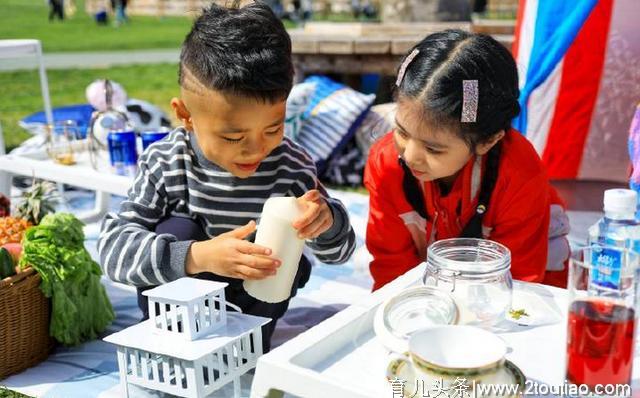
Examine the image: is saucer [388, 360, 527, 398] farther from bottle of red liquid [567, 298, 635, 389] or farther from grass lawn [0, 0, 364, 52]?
grass lawn [0, 0, 364, 52]

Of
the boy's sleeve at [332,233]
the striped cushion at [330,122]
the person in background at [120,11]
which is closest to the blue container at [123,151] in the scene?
the boy's sleeve at [332,233]

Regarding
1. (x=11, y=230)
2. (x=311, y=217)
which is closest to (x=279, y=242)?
(x=311, y=217)

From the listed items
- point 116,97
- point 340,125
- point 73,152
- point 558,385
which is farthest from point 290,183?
point 340,125

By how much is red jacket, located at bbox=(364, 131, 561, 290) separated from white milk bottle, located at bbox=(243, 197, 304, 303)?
1.74ft

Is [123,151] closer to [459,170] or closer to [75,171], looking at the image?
[75,171]

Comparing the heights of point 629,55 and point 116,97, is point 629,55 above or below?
above

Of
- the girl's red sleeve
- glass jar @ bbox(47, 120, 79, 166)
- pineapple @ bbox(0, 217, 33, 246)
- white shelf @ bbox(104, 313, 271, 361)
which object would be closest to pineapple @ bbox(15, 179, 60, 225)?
pineapple @ bbox(0, 217, 33, 246)

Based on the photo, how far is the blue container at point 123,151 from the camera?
7.85 ft

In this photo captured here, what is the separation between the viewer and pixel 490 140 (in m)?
1.67

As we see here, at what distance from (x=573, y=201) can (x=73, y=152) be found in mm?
2095

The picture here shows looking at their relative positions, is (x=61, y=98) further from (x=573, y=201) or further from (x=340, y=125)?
(x=573, y=201)

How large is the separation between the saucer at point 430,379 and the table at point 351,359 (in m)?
0.03

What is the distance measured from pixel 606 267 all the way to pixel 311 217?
521mm

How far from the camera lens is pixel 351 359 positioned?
3.64 feet
